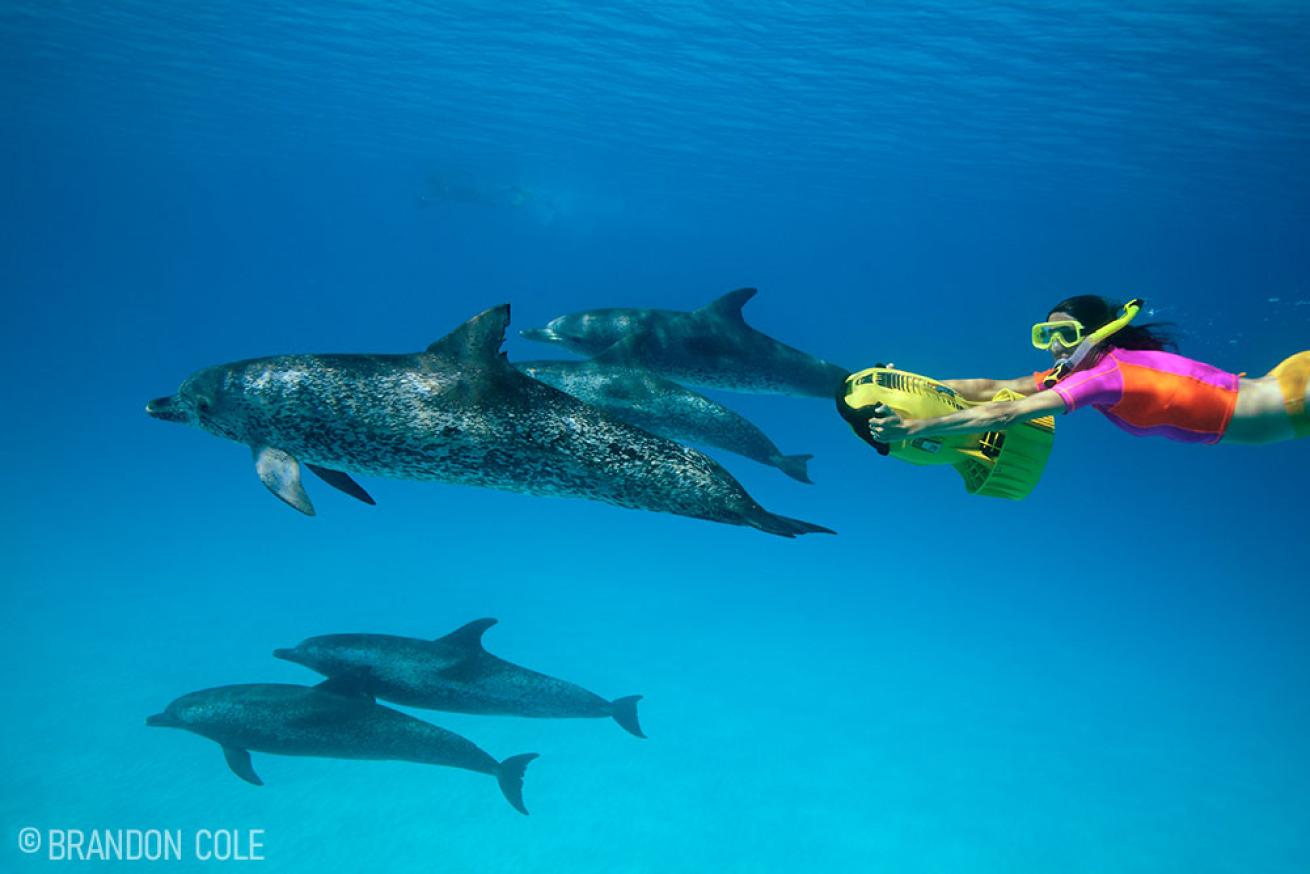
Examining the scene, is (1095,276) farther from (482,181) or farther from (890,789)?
(890,789)

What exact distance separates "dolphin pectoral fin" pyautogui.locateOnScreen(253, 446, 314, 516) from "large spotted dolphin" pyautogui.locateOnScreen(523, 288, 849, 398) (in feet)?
19.9

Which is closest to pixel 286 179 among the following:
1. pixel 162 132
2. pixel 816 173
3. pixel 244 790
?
pixel 162 132

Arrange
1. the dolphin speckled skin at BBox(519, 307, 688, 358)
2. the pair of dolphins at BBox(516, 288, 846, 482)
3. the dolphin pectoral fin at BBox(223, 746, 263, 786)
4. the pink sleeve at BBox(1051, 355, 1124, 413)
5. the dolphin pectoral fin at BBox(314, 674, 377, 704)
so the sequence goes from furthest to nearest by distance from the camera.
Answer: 1. the dolphin speckled skin at BBox(519, 307, 688, 358)
2. the dolphin pectoral fin at BBox(223, 746, 263, 786)
3. the dolphin pectoral fin at BBox(314, 674, 377, 704)
4. the pair of dolphins at BBox(516, 288, 846, 482)
5. the pink sleeve at BBox(1051, 355, 1124, 413)

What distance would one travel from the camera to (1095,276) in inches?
3280

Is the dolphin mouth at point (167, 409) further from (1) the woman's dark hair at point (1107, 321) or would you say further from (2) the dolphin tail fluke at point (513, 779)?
(1) the woman's dark hair at point (1107, 321)

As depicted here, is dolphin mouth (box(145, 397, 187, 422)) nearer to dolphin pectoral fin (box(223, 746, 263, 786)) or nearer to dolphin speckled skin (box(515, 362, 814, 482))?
dolphin speckled skin (box(515, 362, 814, 482))

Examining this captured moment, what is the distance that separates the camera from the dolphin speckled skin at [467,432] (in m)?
Answer: 6.76

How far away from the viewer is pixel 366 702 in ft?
36.6

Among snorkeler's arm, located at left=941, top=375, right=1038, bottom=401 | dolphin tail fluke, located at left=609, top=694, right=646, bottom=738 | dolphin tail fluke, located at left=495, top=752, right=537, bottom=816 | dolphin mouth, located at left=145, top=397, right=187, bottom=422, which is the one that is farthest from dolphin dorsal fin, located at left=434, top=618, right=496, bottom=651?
snorkeler's arm, located at left=941, top=375, right=1038, bottom=401

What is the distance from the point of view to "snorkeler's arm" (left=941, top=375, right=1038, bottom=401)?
663cm

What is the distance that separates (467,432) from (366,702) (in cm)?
619

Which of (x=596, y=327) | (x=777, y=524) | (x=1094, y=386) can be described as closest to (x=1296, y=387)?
(x=1094, y=386)

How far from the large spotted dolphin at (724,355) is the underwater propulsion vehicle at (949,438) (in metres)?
6.05

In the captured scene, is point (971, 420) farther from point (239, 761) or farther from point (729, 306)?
point (239, 761)
